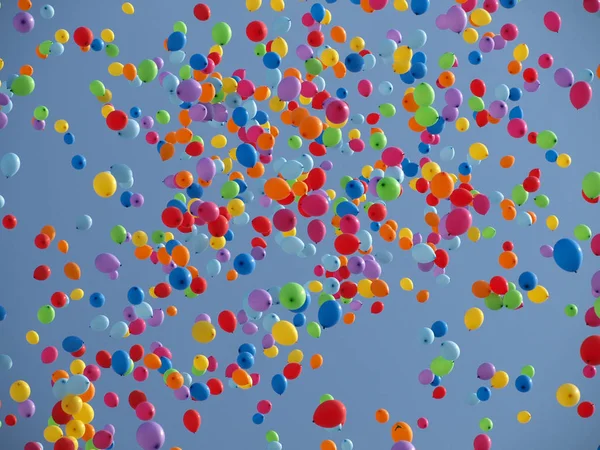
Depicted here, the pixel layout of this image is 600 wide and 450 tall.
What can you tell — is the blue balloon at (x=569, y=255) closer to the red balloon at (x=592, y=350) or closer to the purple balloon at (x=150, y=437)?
the red balloon at (x=592, y=350)

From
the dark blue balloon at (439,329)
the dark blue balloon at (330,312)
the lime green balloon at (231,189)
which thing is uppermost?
the dark blue balloon at (439,329)

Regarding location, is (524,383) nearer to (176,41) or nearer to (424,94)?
(424,94)

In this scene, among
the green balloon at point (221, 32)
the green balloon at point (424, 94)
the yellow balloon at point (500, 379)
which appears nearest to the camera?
the green balloon at point (424, 94)

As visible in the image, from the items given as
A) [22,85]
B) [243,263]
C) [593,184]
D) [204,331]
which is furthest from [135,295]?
[593,184]

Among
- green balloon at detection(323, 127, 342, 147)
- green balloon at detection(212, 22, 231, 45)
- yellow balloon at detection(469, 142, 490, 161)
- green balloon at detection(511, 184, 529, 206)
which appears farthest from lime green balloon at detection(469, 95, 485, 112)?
green balloon at detection(212, 22, 231, 45)

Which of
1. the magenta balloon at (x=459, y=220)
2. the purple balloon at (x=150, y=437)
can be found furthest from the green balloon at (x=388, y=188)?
the purple balloon at (x=150, y=437)

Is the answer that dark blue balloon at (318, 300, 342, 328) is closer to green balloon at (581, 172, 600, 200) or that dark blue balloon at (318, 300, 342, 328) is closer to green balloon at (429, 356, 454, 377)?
green balloon at (429, 356, 454, 377)

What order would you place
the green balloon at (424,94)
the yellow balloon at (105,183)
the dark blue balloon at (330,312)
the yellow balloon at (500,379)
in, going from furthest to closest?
the yellow balloon at (500,379)
the green balloon at (424,94)
the yellow balloon at (105,183)
the dark blue balloon at (330,312)

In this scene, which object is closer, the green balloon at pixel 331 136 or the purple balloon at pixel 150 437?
the purple balloon at pixel 150 437

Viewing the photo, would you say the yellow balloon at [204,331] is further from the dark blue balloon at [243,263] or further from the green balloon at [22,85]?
the green balloon at [22,85]

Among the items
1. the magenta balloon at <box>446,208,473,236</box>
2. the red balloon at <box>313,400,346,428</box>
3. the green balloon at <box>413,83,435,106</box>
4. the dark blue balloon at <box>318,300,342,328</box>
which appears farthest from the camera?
the green balloon at <box>413,83,435,106</box>

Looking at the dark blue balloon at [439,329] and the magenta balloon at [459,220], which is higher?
the magenta balloon at [459,220]

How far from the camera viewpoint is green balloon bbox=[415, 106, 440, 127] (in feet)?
12.1

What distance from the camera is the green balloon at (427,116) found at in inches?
146
